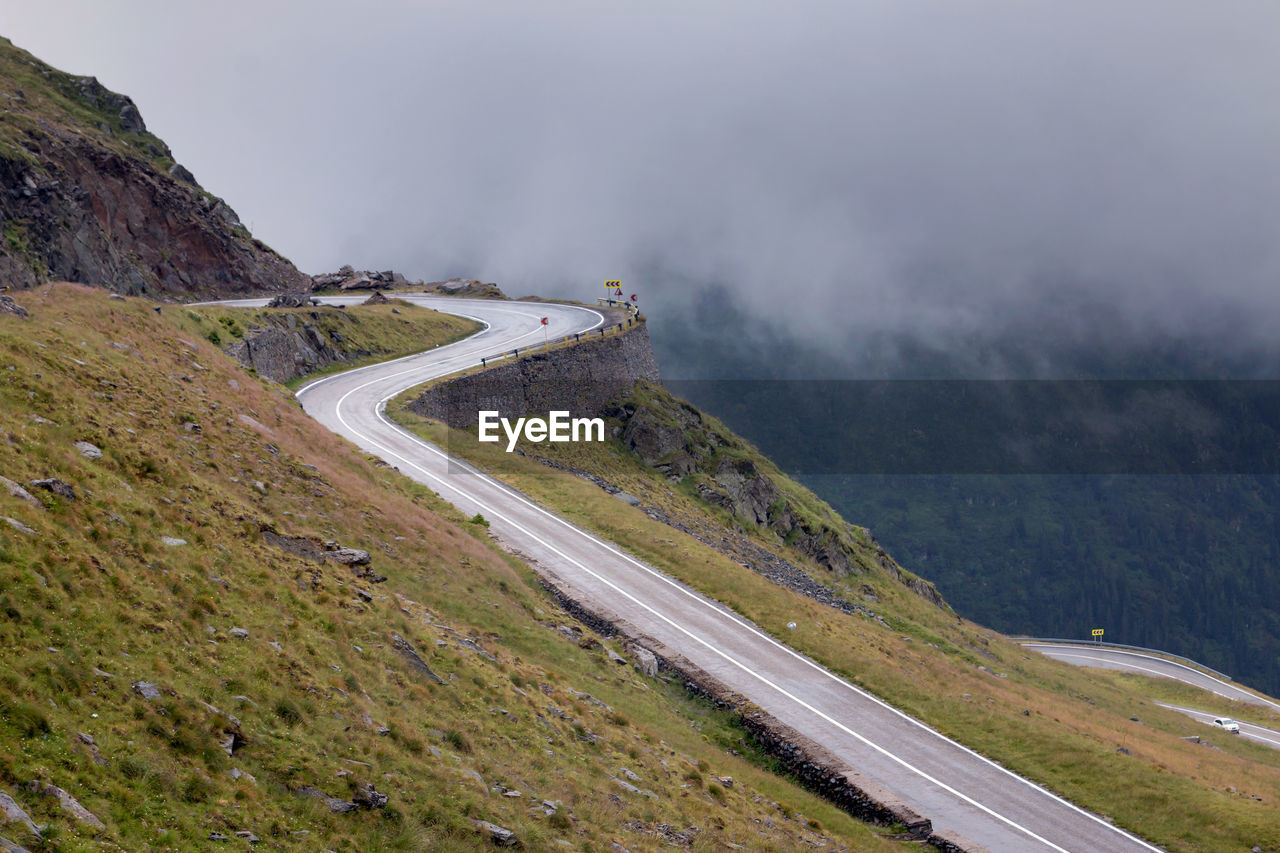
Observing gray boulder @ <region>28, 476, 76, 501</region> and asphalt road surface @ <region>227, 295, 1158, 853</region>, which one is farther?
asphalt road surface @ <region>227, 295, 1158, 853</region>

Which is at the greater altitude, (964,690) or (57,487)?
(964,690)

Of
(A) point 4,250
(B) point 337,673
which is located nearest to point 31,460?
(B) point 337,673

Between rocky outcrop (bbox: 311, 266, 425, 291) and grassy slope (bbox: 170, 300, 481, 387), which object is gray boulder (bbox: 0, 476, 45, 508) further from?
rocky outcrop (bbox: 311, 266, 425, 291)

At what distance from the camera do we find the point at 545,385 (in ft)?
206

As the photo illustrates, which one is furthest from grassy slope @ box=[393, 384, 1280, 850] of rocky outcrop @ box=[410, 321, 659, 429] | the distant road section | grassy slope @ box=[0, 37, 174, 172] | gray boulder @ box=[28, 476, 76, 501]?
the distant road section

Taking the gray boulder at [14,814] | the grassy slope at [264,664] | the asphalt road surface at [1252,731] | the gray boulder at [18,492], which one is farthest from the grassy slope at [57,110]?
the asphalt road surface at [1252,731]

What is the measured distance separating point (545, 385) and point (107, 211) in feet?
109

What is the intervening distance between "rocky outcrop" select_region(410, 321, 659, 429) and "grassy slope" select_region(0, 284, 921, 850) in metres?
25.5

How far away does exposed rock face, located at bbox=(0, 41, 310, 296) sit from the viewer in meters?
51.0

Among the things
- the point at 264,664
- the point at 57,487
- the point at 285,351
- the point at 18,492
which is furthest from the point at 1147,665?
the point at 18,492

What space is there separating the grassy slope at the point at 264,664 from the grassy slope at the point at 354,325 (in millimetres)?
14671

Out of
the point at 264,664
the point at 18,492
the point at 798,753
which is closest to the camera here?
the point at 18,492

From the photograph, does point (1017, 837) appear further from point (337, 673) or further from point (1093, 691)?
point (1093, 691)

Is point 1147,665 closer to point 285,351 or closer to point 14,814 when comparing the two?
point 285,351
